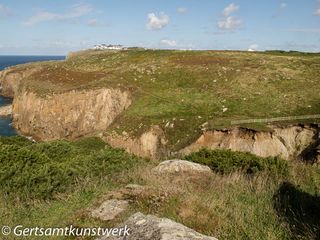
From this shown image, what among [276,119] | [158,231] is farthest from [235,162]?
[276,119]

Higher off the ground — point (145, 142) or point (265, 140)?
point (265, 140)

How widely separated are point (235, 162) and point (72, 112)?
48150 mm

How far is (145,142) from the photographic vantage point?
156 ft

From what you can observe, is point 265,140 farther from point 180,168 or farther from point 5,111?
point 5,111

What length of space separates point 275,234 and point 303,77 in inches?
2151

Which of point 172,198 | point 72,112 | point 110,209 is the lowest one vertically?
point 72,112

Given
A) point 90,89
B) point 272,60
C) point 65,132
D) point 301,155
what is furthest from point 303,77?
point 65,132

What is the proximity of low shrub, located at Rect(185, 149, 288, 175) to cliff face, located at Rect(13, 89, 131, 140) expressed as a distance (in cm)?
3797

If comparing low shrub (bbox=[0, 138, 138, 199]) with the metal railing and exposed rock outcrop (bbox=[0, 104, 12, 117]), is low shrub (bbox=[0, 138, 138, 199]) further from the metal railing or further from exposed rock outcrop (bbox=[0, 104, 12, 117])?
exposed rock outcrop (bbox=[0, 104, 12, 117])

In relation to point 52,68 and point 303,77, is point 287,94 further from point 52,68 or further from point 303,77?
point 52,68

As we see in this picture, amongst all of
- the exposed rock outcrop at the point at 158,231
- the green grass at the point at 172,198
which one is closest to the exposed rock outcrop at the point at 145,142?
the green grass at the point at 172,198

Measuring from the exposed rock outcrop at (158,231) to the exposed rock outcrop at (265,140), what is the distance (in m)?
35.4

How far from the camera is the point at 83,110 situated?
62.8 metres

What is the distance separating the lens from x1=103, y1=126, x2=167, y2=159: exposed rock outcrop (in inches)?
1842
